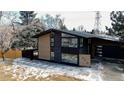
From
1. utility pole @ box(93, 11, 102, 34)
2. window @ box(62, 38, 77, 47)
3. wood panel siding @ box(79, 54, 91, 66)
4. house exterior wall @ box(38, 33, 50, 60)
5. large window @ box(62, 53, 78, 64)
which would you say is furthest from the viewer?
house exterior wall @ box(38, 33, 50, 60)

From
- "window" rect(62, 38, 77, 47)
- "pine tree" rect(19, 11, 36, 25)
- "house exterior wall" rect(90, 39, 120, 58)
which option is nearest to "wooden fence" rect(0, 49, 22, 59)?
"pine tree" rect(19, 11, 36, 25)

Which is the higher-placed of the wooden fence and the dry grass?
the wooden fence

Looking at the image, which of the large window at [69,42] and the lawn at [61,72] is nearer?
the lawn at [61,72]

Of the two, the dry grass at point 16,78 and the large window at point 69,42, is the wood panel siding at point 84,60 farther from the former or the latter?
the dry grass at point 16,78

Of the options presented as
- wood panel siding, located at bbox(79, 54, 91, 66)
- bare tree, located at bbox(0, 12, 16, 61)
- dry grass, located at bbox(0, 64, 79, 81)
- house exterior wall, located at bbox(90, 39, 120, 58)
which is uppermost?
bare tree, located at bbox(0, 12, 16, 61)

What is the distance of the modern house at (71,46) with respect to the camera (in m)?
5.55

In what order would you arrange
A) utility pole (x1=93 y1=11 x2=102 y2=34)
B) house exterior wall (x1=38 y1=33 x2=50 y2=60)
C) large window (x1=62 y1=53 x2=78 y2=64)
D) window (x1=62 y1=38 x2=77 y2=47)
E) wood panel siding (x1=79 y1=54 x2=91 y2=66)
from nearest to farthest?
utility pole (x1=93 y1=11 x2=102 y2=34)
wood panel siding (x1=79 y1=54 x2=91 y2=66)
large window (x1=62 y1=53 x2=78 y2=64)
window (x1=62 y1=38 x2=77 y2=47)
house exterior wall (x1=38 y1=33 x2=50 y2=60)

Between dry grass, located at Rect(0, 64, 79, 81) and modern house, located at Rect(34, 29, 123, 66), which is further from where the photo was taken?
modern house, located at Rect(34, 29, 123, 66)

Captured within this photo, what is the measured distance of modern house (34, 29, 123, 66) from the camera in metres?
5.55

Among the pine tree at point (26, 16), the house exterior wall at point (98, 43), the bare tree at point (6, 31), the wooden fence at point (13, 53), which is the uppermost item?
the pine tree at point (26, 16)

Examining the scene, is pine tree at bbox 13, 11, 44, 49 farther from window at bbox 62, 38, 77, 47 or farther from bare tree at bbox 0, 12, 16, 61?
window at bbox 62, 38, 77, 47

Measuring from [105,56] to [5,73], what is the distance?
2966mm

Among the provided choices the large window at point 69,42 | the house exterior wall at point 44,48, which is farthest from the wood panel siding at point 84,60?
the house exterior wall at point 44,48

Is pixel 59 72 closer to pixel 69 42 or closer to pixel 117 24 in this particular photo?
pixel 69 42
